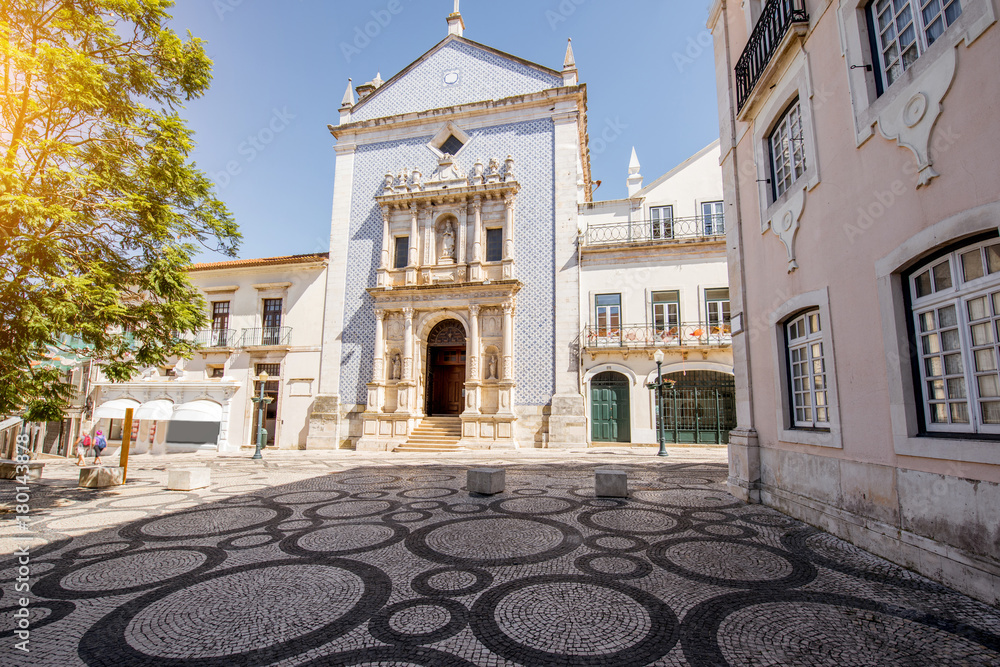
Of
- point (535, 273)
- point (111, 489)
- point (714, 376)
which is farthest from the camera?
point (535, 273)

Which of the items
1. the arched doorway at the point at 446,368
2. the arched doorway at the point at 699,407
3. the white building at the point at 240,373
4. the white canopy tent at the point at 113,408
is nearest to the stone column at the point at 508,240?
the arched doorway at the point at 446,368

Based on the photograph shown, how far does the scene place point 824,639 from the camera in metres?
2.77

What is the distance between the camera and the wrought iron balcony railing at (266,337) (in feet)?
65.0

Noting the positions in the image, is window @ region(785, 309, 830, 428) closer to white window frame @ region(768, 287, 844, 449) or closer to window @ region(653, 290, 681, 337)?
white window frame @ region(768, 287, 844, 449)

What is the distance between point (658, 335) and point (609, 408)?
326 centimetres

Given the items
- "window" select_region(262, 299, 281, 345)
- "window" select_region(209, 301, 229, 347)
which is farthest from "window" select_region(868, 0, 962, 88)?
"window" select_region(209, 301, 229, 347)

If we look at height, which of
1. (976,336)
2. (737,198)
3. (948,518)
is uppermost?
(737,198)

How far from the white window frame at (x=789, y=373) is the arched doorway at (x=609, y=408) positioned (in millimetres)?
10857

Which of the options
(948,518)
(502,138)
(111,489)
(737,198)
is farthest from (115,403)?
(948,518)

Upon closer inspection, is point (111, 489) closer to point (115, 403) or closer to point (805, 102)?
point (805, 102)

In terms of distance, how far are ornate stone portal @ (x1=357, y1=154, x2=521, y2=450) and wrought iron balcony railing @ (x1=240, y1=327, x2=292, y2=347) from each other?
4.40 meters

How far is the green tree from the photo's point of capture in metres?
5.46

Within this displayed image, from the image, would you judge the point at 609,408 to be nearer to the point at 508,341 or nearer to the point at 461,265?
the point at 508,341

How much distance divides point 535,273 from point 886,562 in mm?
14786
